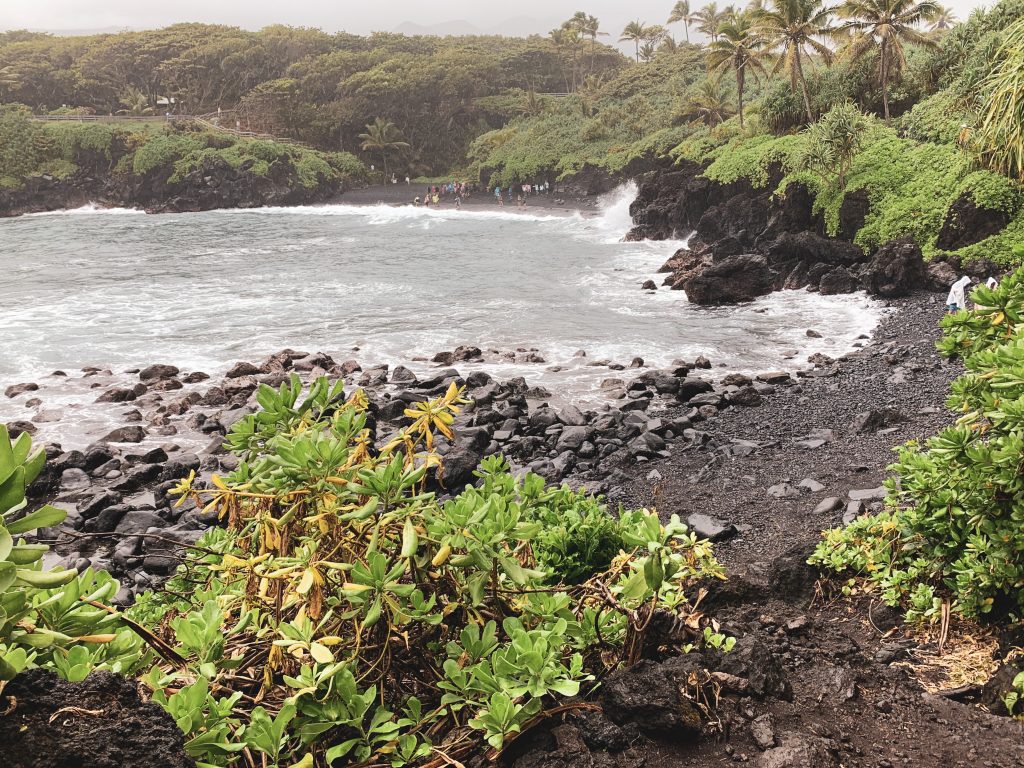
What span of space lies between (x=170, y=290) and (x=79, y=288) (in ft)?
11.9

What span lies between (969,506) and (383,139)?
200ft

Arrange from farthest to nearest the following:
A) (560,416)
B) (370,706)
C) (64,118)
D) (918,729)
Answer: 1. (64,118)
2. (560,416)
3. (918,729)
4. (370,706)

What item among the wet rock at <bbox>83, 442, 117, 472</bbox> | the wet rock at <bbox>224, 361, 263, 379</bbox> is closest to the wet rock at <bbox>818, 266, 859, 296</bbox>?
the wet rock at <bbox>224, 361, 263, 379</bbox>

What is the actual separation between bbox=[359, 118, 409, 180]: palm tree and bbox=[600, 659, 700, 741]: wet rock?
199 ft

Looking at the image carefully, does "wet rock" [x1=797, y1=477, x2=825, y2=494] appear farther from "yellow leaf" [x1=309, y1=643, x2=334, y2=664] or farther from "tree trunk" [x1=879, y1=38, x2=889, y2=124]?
"tree trunk" [x1=879, y1=38, x2=889, y2=124]

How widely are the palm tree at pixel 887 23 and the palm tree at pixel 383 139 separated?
41.0 m

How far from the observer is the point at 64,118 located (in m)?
58.9

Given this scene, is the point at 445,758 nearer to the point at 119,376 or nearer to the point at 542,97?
the point at 119,376

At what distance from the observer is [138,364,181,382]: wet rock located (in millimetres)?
14672

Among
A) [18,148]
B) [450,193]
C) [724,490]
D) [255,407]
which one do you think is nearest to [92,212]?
[18,148]

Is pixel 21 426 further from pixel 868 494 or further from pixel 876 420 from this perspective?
pixel 876 420

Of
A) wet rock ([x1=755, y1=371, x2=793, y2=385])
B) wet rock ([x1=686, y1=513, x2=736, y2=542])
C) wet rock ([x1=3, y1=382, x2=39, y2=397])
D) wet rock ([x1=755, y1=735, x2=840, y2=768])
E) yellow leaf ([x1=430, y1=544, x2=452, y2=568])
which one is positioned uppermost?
yellow leaf ([x1=430, y1=544, x2=452, y2=568])

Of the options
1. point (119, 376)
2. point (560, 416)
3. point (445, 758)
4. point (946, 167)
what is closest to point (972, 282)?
point (946, 167)

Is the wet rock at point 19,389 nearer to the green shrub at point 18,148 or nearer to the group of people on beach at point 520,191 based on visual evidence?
the group of people on beach at point 520,191
